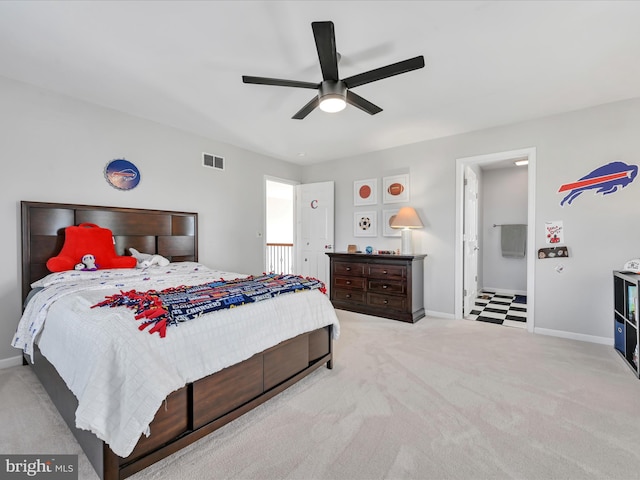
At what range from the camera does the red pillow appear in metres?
2.67

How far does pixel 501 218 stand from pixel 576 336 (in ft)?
10.0

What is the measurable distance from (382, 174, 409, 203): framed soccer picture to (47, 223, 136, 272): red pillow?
3509 millimetres

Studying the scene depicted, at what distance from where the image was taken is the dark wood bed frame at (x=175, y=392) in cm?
144

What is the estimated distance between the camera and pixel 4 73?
2.53 m

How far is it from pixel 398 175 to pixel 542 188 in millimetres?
1806

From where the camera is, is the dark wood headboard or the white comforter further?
the dark wood headboard

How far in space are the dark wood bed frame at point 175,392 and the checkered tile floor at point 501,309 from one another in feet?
9.01

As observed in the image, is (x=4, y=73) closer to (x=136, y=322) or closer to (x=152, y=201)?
(x=152, y=201)

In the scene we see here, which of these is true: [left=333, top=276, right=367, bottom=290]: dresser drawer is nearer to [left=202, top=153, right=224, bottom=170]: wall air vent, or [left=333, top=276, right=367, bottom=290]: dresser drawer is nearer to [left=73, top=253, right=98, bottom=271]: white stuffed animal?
A: [left=202, top=153, right=224, bottom=170]: wall air vent

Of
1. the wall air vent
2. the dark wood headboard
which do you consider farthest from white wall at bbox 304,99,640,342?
the dark wood headboard

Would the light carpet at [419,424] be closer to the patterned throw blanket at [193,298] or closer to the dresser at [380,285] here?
the patterned throw blanket at [193,298]

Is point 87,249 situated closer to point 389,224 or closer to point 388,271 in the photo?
point 388,271

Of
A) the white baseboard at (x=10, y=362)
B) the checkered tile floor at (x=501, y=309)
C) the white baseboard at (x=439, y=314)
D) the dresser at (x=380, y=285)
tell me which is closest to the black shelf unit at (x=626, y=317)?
the checkered tile floor at (x=501, y=309)

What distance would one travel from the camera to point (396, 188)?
14.7ft
